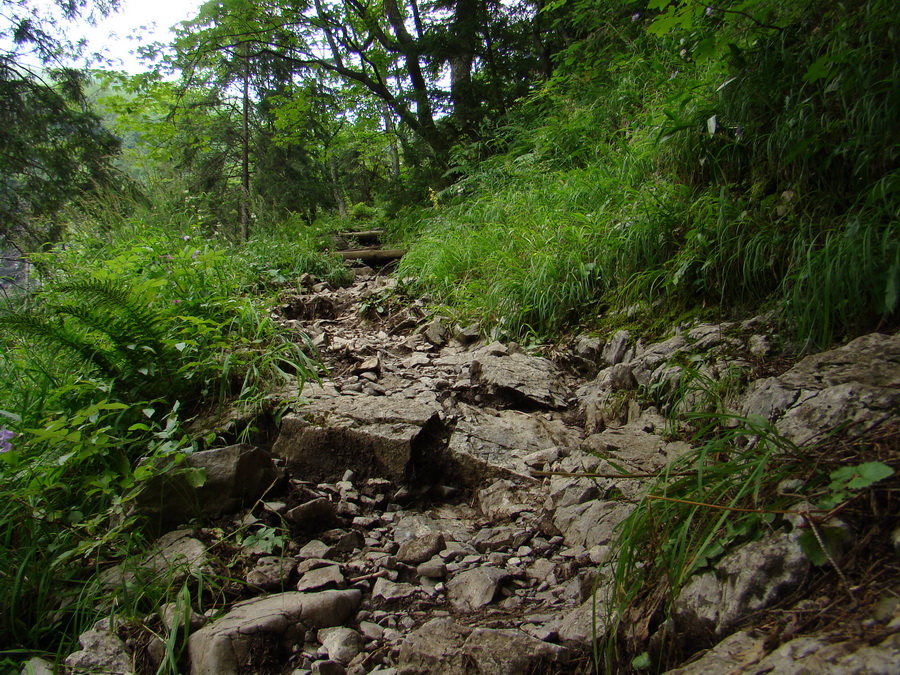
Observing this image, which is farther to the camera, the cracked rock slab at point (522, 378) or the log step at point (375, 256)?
the log step at point (375, 256)

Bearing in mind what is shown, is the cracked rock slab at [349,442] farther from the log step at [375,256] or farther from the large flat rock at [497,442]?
the log step at [375,256]

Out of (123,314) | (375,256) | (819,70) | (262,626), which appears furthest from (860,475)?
(375,256)

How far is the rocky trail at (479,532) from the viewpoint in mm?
1162

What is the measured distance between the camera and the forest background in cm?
209

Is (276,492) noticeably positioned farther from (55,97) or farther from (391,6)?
(391,6)

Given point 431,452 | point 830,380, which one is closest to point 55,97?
point 431,452

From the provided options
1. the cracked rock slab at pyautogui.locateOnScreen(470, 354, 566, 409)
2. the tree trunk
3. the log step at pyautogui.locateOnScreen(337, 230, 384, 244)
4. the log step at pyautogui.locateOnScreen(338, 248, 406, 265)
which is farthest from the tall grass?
the tree trunk

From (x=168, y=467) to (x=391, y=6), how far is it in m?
11.2

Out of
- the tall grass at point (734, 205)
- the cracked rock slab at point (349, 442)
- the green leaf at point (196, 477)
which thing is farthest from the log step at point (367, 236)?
the green leaf at point (196, 477)

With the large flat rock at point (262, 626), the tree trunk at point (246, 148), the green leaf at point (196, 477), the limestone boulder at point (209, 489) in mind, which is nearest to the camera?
the large flat rock at point (262, 626)

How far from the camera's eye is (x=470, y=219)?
648cm

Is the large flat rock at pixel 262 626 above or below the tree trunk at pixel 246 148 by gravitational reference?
below

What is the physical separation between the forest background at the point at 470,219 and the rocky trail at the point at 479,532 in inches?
9.4

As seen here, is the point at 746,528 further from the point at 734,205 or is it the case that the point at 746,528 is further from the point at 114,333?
the point at 114,333
